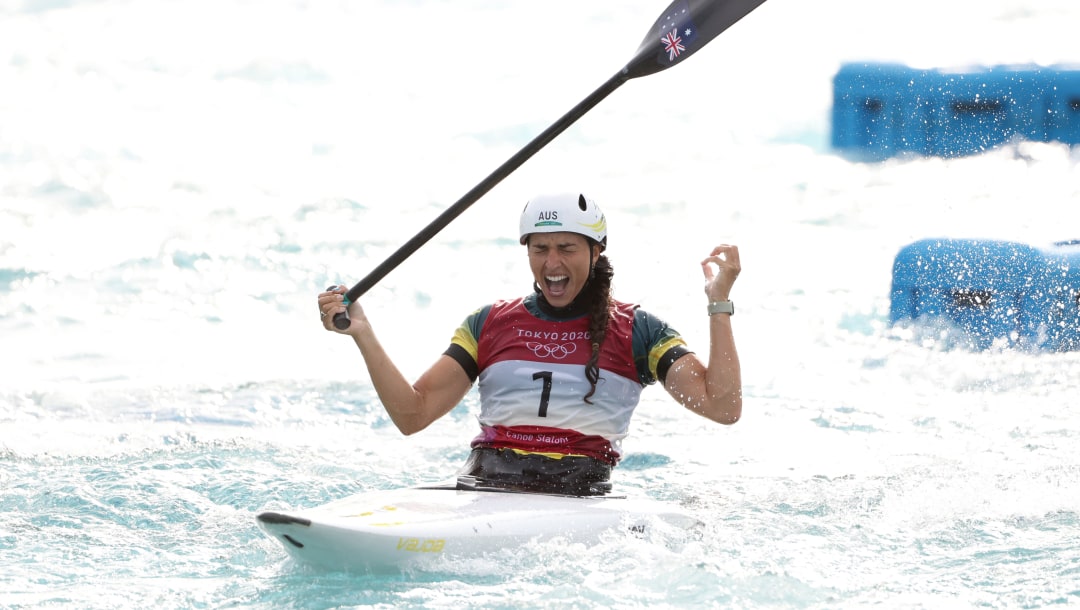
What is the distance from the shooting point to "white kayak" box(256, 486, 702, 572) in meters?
3.82

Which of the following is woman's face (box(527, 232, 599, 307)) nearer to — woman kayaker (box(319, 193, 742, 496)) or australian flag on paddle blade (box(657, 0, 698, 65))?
woman kayaker (box(319, 193, 742, 496))

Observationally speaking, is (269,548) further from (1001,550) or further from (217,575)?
(1001,550)

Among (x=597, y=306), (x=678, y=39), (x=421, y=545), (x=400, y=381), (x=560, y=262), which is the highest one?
(x=678, y=39)

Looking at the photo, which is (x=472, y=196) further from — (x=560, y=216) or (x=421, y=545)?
(x=421, y=545)

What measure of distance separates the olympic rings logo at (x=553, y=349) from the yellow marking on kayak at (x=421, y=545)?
89 centimetres

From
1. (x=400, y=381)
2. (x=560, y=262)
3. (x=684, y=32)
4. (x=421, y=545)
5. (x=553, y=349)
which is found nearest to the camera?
(x=421, y=545)

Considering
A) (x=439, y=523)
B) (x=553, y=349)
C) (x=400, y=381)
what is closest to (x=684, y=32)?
(x=553, y=349)

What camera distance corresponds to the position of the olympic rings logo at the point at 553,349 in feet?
14.9

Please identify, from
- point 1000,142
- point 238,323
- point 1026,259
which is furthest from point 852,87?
point 238,323

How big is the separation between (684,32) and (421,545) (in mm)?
2562

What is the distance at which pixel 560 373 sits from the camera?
4.48 m

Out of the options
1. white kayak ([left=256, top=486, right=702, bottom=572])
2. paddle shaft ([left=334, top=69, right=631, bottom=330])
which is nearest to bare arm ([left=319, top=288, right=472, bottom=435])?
paddle shaft ([left=334, top=69, right=631, bottom=330])

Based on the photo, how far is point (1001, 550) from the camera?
4.46 metres

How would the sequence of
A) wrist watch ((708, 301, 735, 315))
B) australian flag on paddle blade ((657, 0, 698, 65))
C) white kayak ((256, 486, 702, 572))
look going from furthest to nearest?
1. australian flag on paddle blade ((657, 0, 698, 65))
2. wrist watch ((708, 301, 735, 315))
3. white kayak ((256, 486, 702, 572))
